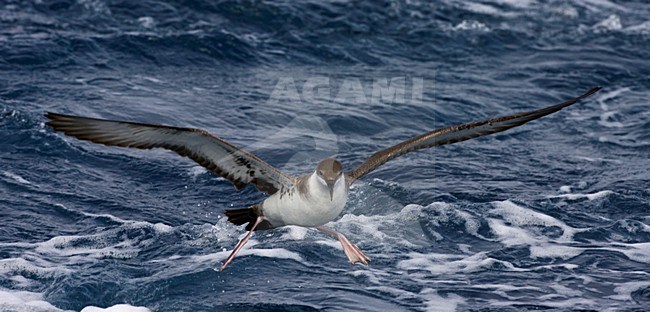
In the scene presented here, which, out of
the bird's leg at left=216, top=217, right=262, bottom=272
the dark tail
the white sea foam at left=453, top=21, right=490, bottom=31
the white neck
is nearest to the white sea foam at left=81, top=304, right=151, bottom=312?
the bird's leg at left=216, top=217, right=262, bottom=272

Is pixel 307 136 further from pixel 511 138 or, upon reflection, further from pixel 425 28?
pixel 425 28

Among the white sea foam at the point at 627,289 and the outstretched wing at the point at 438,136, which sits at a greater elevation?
the outstretched wing at the point at 438,136

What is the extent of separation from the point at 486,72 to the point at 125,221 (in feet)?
27.6

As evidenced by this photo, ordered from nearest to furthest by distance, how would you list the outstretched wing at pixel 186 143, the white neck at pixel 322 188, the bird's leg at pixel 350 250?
the outstretched wing at pixel 186 143 < the white neck at pixel 322 188 < the bird's leg at pixel 350 250

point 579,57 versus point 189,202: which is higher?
point 579,57

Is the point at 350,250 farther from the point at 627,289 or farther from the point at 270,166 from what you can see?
the point at 627,289

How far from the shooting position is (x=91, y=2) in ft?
58.3

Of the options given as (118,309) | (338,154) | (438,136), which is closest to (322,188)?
(438,136)

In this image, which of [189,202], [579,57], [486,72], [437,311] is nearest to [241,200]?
[189,202]

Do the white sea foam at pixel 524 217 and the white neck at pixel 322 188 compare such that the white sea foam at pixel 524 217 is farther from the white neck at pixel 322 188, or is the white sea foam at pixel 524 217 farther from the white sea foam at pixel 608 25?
the white sea foam at pixel 608 25

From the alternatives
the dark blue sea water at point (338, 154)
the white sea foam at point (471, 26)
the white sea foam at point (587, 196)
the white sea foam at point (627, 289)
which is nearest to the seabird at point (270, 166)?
the dark blue sea water at point (338, 154)

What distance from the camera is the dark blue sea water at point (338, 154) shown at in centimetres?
945

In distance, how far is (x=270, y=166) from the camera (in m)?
9.39

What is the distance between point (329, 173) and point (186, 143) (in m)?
1.36
